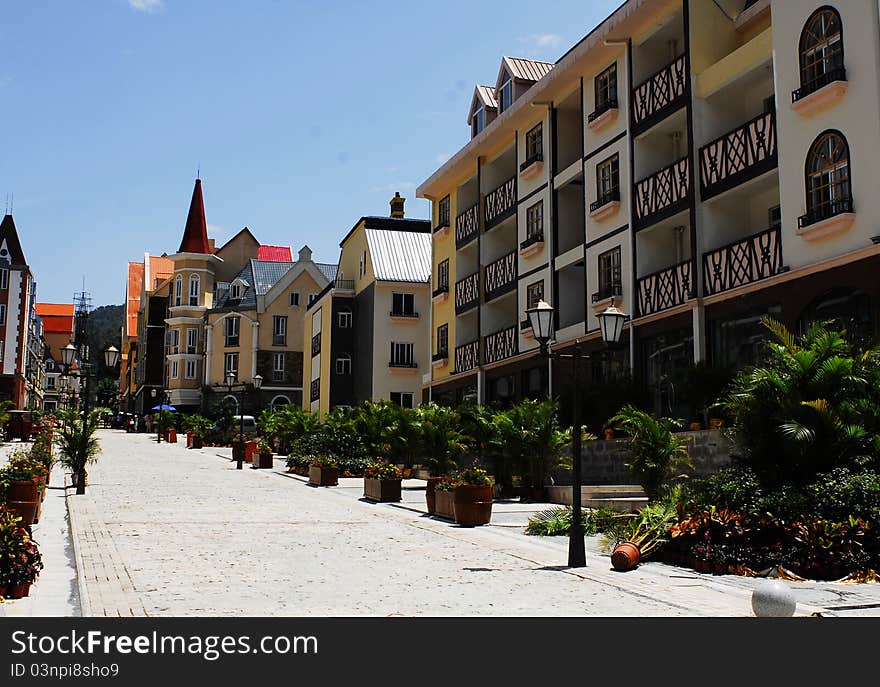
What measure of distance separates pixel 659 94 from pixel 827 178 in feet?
23.5

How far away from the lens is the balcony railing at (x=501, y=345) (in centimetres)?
3359

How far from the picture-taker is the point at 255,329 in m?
71.3

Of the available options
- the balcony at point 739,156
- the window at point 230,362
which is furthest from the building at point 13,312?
the balcony at point 739,156

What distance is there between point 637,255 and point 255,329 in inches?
1920

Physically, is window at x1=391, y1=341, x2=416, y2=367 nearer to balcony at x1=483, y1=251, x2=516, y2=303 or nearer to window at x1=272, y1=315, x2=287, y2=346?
balcony at x1=483, y1=251, x2=516, y2=303

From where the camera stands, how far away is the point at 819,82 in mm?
19531

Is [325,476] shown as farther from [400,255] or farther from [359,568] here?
[400,255]

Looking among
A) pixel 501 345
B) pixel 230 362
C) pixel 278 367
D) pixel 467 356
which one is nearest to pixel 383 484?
pixel 501 345

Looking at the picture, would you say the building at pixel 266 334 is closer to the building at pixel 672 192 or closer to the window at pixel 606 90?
the building at pixel 672 192

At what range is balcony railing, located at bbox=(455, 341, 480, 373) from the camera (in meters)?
36.8

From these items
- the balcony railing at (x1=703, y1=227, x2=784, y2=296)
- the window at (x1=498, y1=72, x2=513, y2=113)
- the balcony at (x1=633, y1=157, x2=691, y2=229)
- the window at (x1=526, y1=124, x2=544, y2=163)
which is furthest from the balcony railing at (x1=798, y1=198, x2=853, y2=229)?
the window at (x1=498, y1=72, x2=513, y2=113)

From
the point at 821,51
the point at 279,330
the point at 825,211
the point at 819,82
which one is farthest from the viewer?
the point at 279,330
